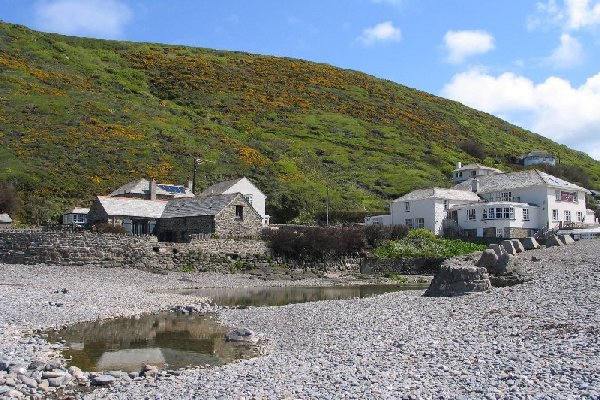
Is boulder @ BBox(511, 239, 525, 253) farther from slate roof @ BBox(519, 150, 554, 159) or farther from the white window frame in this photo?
slate roof @ BBox(519, 150, 554, 159)

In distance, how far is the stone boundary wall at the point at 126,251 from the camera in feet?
131

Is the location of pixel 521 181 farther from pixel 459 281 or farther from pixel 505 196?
pixel 459 281

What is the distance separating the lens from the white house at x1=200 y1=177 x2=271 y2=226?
61.5 meters

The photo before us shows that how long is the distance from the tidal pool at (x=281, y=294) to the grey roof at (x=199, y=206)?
12336 millimetres

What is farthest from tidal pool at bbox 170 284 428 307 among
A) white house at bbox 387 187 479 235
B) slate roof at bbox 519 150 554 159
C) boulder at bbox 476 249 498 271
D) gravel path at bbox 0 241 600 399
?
slate roof at bbox 519 150 554 159

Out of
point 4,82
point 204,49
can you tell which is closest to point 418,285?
point 4,82

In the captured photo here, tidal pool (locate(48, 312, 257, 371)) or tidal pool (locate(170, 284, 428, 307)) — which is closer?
tidal pool (locate(48, 312, 257, 371))

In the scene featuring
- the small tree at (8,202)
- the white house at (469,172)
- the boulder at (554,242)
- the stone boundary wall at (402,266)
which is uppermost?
the white house at (469,172)

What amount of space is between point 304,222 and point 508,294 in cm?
4349

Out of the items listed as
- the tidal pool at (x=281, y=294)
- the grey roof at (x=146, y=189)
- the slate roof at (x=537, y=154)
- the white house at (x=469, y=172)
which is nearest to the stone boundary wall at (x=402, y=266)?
the tidal pool at (x=281, y=294)

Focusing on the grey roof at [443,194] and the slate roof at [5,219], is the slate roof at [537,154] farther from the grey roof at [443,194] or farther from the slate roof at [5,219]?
the slate roof at [5,219]

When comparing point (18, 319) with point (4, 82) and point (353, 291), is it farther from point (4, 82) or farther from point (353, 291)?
point (4, 82)

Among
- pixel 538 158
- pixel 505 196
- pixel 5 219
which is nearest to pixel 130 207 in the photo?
pixel 5 219

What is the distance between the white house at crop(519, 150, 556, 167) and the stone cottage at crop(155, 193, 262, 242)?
8387 cm
